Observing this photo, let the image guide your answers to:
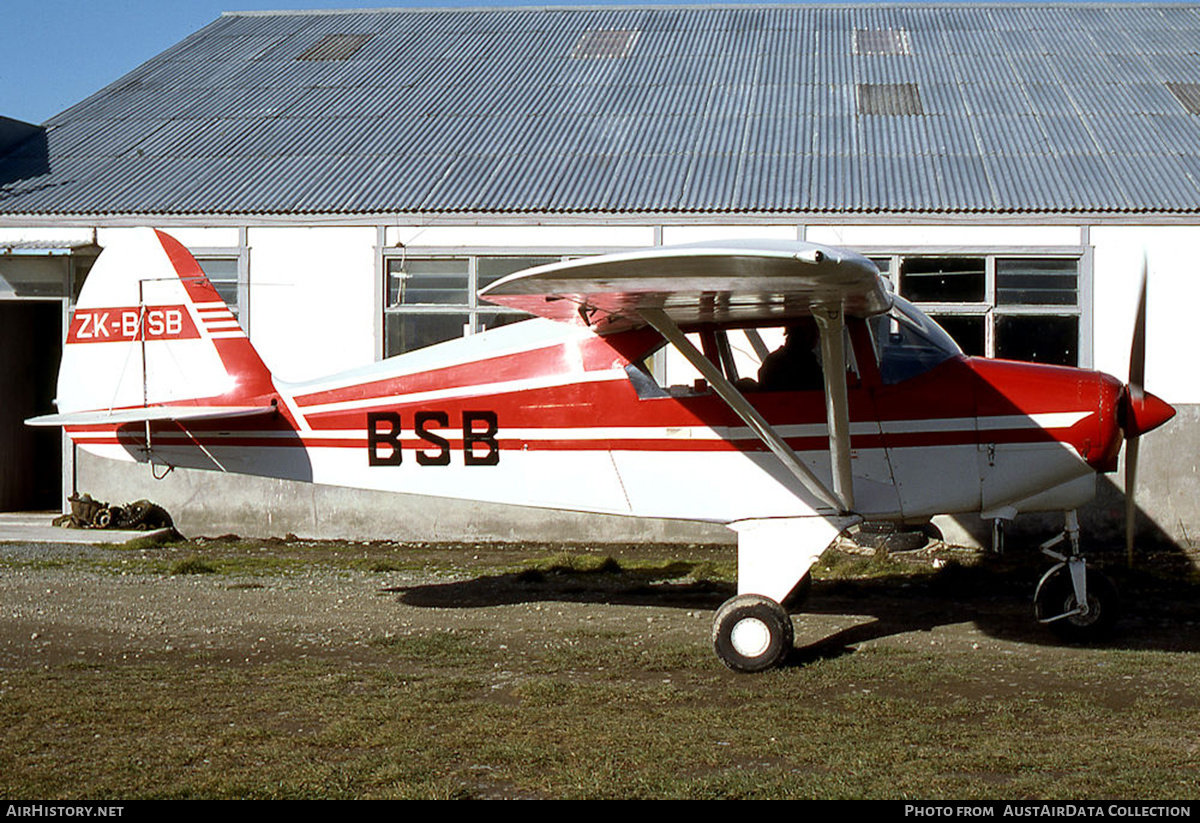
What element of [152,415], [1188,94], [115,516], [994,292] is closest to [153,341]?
[152,415]

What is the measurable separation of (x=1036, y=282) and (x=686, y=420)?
7249 millimetres

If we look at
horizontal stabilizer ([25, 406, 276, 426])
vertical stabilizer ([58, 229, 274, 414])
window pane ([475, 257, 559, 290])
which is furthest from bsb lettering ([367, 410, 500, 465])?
window pane ([475, 257, 559, 290])

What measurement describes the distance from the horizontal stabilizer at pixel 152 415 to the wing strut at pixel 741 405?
3.46 meters

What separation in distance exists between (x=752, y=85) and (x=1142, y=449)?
7804 mm

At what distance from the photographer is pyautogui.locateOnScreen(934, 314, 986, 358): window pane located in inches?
538

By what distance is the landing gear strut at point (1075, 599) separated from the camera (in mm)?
8008

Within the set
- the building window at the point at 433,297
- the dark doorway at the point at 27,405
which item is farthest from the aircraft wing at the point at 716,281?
the dark doorway at the point at 27,405

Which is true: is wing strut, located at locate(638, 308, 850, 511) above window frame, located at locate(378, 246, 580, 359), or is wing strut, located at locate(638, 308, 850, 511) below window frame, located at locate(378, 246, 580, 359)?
below

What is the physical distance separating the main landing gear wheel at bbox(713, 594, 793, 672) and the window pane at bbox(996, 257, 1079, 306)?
25.1 ft

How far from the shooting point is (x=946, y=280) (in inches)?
540

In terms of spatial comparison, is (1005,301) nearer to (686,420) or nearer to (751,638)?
(686,420)

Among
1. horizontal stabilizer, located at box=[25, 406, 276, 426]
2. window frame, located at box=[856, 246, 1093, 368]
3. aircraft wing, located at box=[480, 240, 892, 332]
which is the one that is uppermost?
window frame, located at box=[856, 246, 1093, 368]

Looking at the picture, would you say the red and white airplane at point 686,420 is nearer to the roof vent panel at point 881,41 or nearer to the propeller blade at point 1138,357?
the propeller blade at point 1138,357

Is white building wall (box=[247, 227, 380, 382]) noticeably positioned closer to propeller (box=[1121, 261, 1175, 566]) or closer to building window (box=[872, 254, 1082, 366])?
building window (box=[872, 254, 1082, 366])
